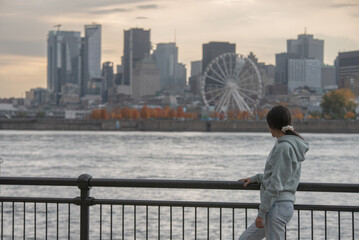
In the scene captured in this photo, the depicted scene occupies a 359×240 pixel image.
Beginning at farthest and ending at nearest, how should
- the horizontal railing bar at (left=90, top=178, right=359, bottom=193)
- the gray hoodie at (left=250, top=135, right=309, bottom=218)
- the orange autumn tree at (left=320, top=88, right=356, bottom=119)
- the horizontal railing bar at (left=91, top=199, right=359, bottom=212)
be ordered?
the orange autumn tree at (left=320, top=88, right=356, bottom=119), the horizontal railing bar at (left=91, top=199, right=359, bottom=212), the horizontal railing bar at (left=90, top=178, right=359, bottom=193), the gray hoodie at (left=250, top=135, right=309, bottom=218)

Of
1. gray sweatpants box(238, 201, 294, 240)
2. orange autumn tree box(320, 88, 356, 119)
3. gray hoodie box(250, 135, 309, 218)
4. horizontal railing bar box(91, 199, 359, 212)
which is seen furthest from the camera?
orange autumn tree box(320, 88, 356, 119)

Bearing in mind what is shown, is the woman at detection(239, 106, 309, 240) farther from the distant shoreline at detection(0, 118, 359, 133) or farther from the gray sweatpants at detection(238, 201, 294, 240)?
the distant shoreline at detection(0, 118, 359, 133)

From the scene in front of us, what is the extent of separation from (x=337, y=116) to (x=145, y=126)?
55673mm

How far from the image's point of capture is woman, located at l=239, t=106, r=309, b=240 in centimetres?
533

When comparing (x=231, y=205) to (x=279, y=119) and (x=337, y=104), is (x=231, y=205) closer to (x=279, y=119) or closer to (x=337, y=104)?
(x=279, y=119)

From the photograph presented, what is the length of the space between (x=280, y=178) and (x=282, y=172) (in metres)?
0.05

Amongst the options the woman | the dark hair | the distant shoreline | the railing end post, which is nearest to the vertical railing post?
the railing end post

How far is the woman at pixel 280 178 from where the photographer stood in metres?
5.33

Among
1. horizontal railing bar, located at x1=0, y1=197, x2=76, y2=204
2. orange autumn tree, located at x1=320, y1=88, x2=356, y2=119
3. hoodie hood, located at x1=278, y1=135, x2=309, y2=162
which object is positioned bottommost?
orange autumn tree, located at x1=320, y1=88, x2=356, y2=119

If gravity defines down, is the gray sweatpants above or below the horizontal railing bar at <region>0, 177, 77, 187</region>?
below

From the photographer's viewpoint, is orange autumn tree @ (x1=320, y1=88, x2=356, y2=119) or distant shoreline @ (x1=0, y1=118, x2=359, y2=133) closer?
distant shoreline @ (x1=0, y1=118, x2=359, y2=133)

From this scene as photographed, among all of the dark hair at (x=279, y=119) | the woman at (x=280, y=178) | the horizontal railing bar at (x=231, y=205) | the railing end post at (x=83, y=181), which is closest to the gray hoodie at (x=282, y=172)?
the woman at (x=280, y=178)

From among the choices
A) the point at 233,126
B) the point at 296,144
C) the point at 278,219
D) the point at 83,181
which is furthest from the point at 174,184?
the point at 233,126

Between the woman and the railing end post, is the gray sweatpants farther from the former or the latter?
the railing end post
